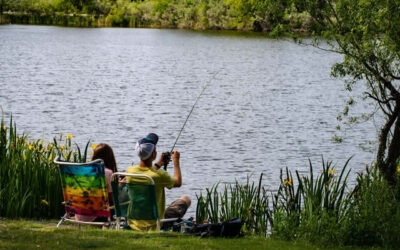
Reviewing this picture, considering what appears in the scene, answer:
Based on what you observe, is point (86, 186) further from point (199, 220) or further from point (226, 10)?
point (226, 10)

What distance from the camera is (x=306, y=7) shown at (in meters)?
8.76

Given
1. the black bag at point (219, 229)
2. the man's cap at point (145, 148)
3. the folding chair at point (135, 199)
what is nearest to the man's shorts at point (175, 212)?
the folding chair at point (135, 199)

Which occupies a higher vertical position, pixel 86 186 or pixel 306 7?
pixel 306 7

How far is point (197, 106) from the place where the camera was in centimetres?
2630

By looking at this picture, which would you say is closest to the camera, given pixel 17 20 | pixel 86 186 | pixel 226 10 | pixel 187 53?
pixel 86 186

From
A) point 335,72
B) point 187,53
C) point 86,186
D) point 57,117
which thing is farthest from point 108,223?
point 187,53

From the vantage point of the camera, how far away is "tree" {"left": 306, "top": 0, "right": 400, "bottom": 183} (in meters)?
7.81

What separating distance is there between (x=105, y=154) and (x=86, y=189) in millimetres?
695

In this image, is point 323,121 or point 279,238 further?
point 323,121

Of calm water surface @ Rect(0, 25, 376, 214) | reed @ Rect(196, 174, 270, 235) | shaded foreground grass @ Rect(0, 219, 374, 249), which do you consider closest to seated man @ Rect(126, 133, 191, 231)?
shaded foreground grass @ Rect(0, 219, 374, 249)

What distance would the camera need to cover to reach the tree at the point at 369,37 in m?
7.81

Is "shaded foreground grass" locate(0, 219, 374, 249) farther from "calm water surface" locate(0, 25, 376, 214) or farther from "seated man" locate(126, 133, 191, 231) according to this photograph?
"calm water surface" locate(0, 25, 376, 214)

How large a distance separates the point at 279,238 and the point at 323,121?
52.8 ft

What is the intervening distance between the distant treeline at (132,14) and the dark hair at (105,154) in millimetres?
75416
